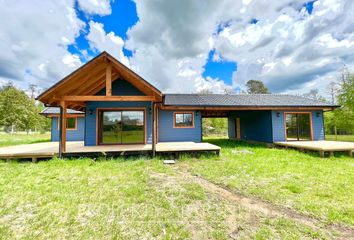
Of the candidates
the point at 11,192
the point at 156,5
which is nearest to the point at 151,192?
the point at 11,192

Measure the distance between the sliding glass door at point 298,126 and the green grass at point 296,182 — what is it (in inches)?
156

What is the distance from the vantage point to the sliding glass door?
1038 centimetres

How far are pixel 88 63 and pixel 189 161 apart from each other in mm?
5513

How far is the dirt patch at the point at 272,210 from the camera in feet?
7.66

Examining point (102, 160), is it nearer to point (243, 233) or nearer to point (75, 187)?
point (75, 187)

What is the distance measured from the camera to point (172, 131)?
9938mm

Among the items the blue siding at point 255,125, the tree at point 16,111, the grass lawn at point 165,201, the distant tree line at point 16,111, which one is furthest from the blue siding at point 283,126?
the tree at point 16,111

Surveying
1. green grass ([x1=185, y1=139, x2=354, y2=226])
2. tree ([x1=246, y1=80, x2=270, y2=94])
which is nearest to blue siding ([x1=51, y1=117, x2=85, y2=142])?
green grass ([x1=185, y1=139, x2=354, y2=226])

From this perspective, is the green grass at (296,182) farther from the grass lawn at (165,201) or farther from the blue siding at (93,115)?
the blue siding at (93,115)

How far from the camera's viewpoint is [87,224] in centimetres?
245

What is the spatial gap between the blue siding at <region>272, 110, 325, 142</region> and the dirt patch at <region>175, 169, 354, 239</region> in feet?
26.5

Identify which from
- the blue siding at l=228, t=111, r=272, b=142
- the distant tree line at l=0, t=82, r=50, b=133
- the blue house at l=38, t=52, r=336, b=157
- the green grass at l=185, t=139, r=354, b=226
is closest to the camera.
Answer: the green grass at l=185, t=139, r=354, b=226

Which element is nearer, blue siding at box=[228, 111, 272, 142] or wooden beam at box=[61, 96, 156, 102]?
wooden beam at box=[61, 96, 156, 102]

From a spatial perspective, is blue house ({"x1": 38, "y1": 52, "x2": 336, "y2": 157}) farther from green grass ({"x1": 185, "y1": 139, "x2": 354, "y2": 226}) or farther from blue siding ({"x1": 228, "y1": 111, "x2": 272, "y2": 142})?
green grass ({"x1": 185, "y1": 139, "x2": 354, "y2": 226})
